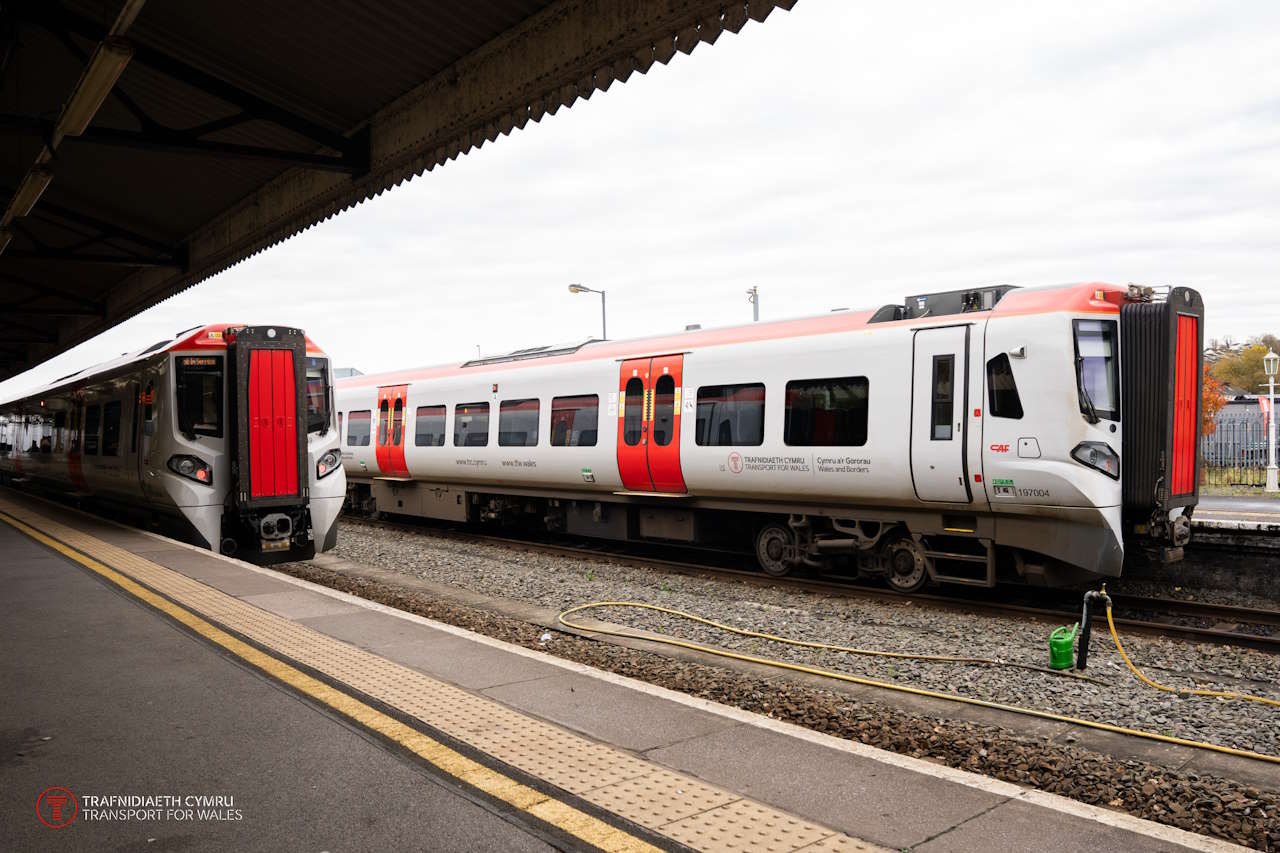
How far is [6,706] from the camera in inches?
192

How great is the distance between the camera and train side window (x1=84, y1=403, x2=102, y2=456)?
564 inches

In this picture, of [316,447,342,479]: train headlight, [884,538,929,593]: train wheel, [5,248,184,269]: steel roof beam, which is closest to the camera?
[884,538,929,593]: train wheel

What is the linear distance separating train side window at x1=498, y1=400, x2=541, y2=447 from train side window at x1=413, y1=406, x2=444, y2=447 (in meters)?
2.02

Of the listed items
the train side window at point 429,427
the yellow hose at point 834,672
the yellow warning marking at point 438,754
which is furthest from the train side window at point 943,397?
the train side window at point 429,427

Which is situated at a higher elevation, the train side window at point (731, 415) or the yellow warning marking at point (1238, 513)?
the train side window at point (731, 415)

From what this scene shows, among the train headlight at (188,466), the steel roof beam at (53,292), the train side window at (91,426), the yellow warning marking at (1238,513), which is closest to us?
the train headlight at (188,466)

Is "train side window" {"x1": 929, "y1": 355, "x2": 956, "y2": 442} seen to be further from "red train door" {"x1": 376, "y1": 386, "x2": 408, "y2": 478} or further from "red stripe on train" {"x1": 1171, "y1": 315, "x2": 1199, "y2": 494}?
"red train door" {"x1": 376, "y1": 386, "x2": 408, "y2": 478}

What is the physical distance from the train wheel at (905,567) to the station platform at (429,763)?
5.59 meters

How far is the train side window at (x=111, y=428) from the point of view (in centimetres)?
1310

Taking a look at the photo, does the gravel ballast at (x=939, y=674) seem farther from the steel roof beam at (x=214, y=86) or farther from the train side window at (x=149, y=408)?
the steel roof beam at (x=214, y=86)

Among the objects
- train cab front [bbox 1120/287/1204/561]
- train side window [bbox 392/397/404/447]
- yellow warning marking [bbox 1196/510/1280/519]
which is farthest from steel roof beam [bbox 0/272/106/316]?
yellow warning marking [bbox 1196/510/1280/519]

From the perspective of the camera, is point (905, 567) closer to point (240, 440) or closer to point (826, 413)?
point (826, 413)

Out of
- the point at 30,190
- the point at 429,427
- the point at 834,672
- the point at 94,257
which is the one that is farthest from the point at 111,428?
the point at 834,672

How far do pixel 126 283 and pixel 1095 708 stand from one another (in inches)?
887
